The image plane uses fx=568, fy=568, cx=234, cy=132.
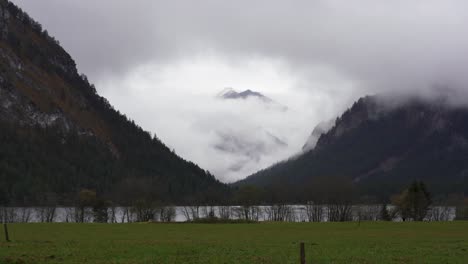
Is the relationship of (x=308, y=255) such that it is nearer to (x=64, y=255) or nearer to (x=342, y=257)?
(x=342, y=257)

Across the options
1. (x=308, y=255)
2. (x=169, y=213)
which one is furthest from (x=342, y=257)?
(x=169, y=213)

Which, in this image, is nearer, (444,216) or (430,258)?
(430,258)

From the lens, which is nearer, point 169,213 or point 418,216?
point 418,216

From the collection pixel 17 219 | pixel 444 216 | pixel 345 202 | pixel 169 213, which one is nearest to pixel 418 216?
pixel 345 202

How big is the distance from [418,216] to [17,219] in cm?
12405

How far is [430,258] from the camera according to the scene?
42469 millimetres

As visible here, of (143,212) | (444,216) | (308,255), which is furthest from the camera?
(444,216)

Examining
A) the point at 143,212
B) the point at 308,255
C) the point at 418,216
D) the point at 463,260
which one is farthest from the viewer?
the point at 143,212

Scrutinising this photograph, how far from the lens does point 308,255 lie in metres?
44.8

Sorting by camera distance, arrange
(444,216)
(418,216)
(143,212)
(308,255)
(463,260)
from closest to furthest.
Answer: (463,260)
(308,255)
(418,216)
(143,212)
(444,216)

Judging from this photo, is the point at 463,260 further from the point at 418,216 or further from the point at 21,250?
the point at 418,216

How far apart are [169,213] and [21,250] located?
13449 centimetres

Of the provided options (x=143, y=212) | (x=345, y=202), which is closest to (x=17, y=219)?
(x=143, y=212)

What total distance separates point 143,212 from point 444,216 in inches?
4099
